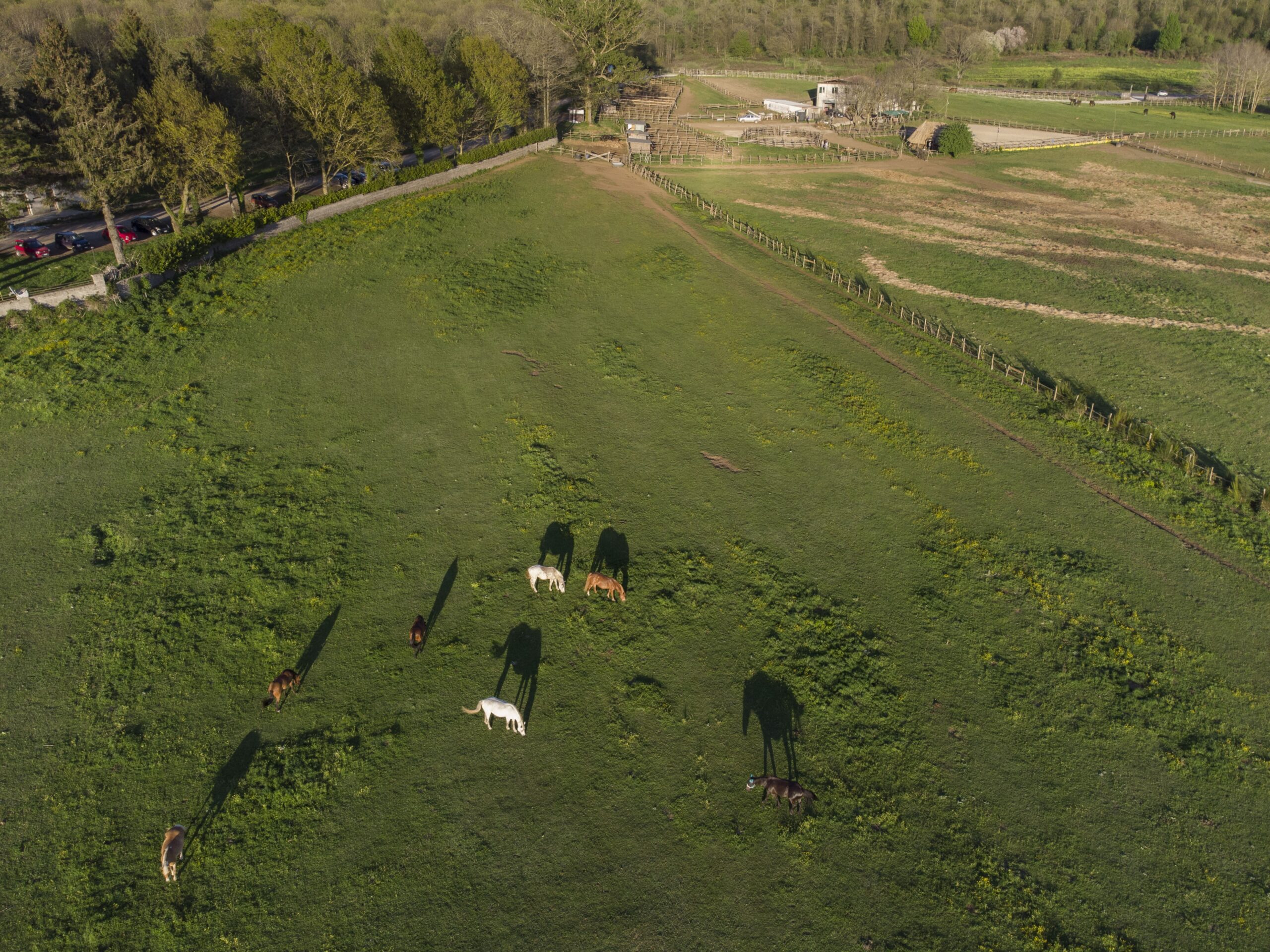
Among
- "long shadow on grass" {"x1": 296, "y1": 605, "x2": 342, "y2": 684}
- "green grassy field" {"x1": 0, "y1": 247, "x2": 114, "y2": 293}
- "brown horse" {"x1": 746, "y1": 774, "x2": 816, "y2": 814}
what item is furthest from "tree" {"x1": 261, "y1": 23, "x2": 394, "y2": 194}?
"brown horse" {"x1": 746, "y1": 774, "x2": 816, "y2": 814}

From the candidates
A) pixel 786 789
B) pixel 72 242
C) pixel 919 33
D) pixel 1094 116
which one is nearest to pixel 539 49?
pixel 72 242

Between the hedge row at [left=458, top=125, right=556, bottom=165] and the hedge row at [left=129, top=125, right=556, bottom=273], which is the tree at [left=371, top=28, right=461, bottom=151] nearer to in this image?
the hedge row at [left=458, top=125, right=556, bottom=165]

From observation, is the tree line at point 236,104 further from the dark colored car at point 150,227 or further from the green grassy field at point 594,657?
the green grassy field at point 594,657

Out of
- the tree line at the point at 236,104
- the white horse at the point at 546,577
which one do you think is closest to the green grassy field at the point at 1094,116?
the tree line at the point at 236,104

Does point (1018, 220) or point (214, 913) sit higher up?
point (1018, 220)

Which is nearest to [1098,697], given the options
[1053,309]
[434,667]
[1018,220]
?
[434,667]

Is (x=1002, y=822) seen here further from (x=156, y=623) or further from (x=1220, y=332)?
(x=1220, y=332)
